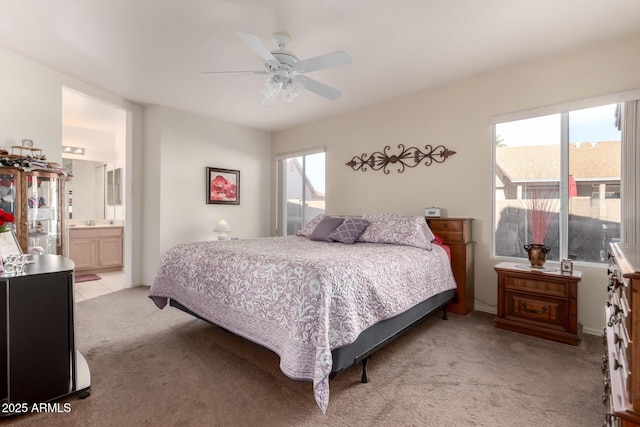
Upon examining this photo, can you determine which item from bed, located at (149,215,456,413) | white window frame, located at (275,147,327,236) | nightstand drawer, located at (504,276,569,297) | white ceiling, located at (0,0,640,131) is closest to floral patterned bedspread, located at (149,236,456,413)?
bed, located at (149,215,456,413)

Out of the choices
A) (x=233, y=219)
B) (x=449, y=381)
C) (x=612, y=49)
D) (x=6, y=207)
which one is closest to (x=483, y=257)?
(x=449, y=381)

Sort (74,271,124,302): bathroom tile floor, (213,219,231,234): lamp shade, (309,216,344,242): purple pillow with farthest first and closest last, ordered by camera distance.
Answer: (213,219,231,234): lamp shade < (74,271,124,302): bathroom tile floor < (309,216,344,242): purple pillow

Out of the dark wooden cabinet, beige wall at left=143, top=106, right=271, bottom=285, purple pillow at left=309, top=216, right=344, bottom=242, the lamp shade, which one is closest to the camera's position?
the dark wooden cabinet

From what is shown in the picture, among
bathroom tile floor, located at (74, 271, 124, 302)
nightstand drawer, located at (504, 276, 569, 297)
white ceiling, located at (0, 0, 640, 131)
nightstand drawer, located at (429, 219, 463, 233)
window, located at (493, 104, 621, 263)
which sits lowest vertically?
bathroom tile floor, located at (74, 271, 124, 302)

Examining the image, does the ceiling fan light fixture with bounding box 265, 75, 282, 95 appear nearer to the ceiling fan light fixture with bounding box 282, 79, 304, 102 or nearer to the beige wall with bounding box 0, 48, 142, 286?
the ceiling fan light fixture with bounding box 282, 79, 304, 102

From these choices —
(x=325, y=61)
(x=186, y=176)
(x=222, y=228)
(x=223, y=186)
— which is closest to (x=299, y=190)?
(x=223, y=186)

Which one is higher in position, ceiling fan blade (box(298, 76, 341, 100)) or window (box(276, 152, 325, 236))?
ceiling fan blade (box(298, 76, 341, 100))

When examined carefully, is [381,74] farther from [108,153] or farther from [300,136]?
[108,153]

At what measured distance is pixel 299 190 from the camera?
18.1ft

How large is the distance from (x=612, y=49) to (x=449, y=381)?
125 inches

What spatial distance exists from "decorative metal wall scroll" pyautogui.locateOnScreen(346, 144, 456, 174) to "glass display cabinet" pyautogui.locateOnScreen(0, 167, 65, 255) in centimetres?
361

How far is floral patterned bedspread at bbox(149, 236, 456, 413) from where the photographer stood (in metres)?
1.64

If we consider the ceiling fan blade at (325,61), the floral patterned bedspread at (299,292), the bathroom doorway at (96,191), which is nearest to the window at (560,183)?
the floral patterned bedspread at (299,292)

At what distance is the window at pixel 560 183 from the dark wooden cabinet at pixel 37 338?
12.5 ft
